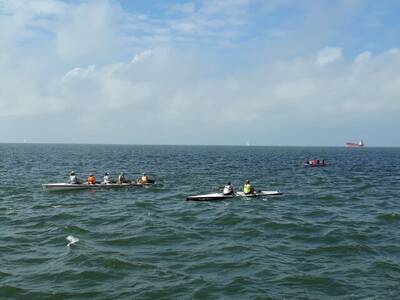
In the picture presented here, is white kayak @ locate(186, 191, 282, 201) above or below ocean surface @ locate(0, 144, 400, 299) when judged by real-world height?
above

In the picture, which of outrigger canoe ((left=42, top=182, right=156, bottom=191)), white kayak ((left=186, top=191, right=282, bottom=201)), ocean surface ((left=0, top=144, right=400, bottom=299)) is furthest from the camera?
outrigger canoe ((left=42, top=182, right=156, bottom=191))

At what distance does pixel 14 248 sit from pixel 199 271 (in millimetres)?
9822

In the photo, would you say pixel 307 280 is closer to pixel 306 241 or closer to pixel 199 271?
pixel 199 271

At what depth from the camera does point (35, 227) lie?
28.9m

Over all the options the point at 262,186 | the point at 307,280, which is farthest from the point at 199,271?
the point at 262,186

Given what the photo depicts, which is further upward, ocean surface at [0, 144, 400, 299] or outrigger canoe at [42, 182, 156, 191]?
outrigger canoe at [42, 182, 156, 191]

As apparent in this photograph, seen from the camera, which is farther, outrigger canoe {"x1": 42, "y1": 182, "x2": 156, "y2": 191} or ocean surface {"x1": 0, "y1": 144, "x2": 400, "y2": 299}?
outrigger canoe {"x1": 42, "y1": 182, "x2": 156, "y2": 191}

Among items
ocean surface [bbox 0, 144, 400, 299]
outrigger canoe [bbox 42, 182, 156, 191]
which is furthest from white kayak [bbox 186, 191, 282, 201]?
outrigger canoe [bbox 42, 182, 156, 191]

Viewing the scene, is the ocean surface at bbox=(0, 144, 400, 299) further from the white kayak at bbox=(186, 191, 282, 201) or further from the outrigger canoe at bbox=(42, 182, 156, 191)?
the outrigger canoe at bbox=(42, 182, 156, 191)

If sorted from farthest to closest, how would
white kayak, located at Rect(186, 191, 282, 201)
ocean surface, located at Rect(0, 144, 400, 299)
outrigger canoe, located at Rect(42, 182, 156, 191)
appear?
outrigger canoe, located at Rect(42, 182, 156, 191)
white kayak, located at Rect(186, 191, 282, 201)
ocean surface, located at Rect(0, 144, 400, 299)

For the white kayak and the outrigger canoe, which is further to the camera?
the outrigger canoe

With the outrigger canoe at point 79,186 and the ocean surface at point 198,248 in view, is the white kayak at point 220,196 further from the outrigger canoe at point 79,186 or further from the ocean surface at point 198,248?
the outrigger canoe at point 79,186

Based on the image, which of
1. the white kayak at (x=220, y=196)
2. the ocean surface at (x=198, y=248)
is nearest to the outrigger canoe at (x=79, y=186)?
the ocean surface at (x=198, y=248)

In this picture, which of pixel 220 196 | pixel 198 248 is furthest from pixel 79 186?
pixel 198 248
